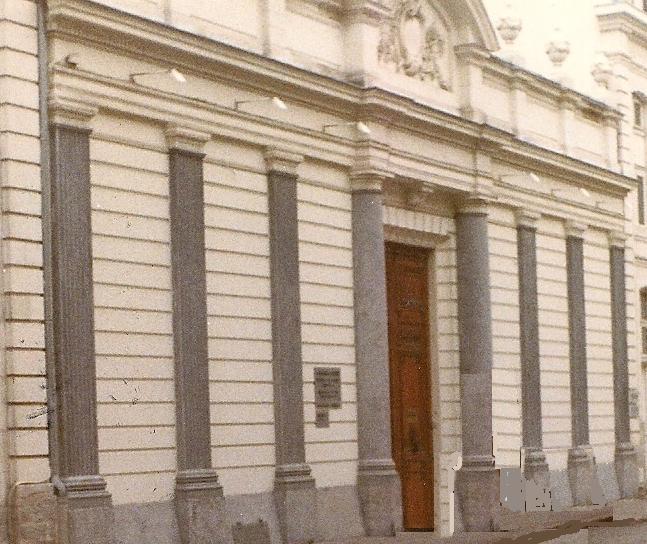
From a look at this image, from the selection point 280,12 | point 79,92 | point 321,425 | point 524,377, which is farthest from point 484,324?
point 79,92

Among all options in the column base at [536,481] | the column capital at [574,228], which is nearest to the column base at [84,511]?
the column base at [536,481]

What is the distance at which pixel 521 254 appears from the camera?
108 ft

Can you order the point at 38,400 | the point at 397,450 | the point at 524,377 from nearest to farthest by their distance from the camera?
the point at 38,400
the point at 397,450
the point at 524,377

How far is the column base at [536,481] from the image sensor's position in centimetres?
3251

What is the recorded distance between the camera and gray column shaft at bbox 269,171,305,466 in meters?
24.6

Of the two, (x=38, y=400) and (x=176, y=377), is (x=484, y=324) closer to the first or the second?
(x=176, y=377)

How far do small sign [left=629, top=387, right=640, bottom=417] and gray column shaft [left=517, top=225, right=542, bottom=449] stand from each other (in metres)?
5.44

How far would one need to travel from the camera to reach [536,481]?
1296 inches

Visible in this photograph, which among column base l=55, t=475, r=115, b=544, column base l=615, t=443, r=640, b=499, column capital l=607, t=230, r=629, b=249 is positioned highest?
column capital l=607, t=230, r=629, b=249

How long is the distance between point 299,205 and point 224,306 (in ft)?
8.21

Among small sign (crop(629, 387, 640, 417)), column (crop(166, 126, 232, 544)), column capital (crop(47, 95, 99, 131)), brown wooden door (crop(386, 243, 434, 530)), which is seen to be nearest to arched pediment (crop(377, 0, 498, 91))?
brown wooden door (crop(386, 243, 434, 530))

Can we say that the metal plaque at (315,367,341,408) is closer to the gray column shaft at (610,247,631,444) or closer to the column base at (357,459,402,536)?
the column base at (357,459,402,536)

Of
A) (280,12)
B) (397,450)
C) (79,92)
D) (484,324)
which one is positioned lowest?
(397,450)

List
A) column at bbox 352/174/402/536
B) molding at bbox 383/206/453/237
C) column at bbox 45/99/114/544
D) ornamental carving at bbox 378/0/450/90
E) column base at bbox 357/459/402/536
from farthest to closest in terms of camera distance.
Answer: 1. molding at bbox 383/206/453/237
2. ornamental carving at bbox 378/0/450/90
3. column at bbox 352/174/402/536
4. column base at bbox 357/459/402/536
5. column at bbox 45/99/114/544
